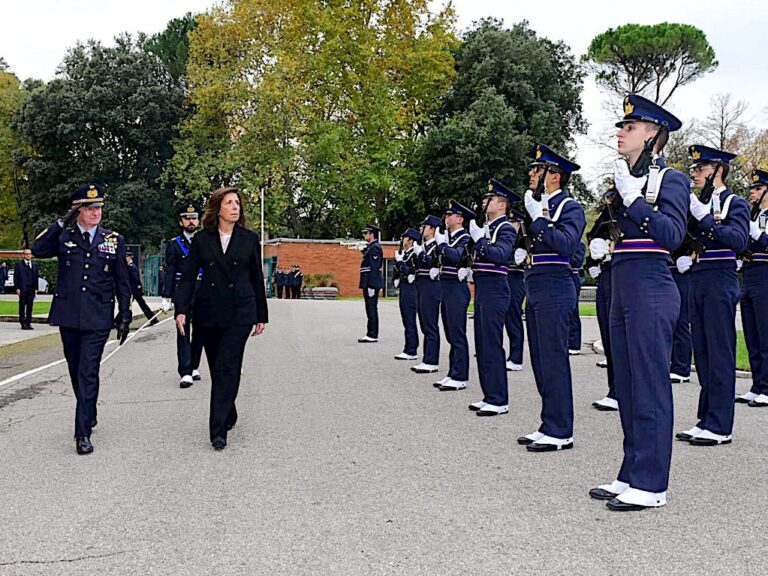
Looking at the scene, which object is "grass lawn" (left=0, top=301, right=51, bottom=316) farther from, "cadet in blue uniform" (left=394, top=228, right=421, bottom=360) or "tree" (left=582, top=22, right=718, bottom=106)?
"tree" (left=582, top=22, right=718, bottom=106)

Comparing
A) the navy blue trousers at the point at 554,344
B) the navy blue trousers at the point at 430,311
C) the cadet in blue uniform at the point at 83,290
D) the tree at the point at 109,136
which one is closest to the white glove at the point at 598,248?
the navy blue trousers at the point at 554,344

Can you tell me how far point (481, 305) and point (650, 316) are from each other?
131 inches

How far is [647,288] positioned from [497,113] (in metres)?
39.6

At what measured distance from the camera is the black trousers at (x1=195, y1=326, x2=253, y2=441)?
22.1 feet

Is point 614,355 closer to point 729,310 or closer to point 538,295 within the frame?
point 538,295

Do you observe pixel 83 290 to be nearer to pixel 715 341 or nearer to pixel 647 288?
pixel 647 288

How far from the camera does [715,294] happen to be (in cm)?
704

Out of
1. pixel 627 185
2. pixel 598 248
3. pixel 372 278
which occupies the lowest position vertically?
pixel 372 278

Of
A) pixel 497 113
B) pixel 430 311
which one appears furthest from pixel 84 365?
pixel 497 113

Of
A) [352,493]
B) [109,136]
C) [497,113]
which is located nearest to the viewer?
[352,493]

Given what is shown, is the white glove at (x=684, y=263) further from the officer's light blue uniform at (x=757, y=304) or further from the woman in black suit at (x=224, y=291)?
the woman in black suit at (x=224, y=291)

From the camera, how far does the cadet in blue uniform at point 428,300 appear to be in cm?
1141

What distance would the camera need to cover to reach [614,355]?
535 centimetres

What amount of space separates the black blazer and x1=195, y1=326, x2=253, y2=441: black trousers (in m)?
0.09
